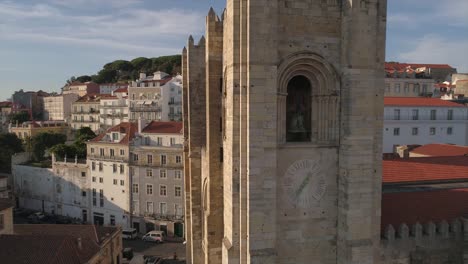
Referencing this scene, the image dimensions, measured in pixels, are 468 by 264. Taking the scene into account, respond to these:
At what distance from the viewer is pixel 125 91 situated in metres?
91.4

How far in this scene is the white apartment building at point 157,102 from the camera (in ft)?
251

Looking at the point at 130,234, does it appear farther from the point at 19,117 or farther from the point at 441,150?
the point at 19,117

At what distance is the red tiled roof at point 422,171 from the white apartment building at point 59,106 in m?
113

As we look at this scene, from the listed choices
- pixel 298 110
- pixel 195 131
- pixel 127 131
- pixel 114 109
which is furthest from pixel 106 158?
pixel 298 110

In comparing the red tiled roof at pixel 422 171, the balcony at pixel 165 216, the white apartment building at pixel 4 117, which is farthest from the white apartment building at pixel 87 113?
the red tiled roof at pixel 422 171

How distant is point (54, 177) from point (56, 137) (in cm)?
2430

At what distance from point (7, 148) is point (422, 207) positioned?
3287 inches

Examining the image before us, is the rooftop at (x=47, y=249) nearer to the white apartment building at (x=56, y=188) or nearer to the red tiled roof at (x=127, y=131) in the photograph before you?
the red tiled roof at (x=127, y=131)

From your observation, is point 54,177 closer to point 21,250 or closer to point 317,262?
point 21,250

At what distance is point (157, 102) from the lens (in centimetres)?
7700

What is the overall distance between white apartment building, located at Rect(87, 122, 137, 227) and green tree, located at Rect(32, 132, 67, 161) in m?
27.1

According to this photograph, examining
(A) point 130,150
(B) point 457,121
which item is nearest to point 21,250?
(A) point 130,150

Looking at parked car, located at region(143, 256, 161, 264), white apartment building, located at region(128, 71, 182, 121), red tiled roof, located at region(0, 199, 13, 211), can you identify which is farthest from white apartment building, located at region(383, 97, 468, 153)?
red tiled roof, located at region(0, 199, 13, 211)

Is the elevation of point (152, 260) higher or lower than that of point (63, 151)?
lower
